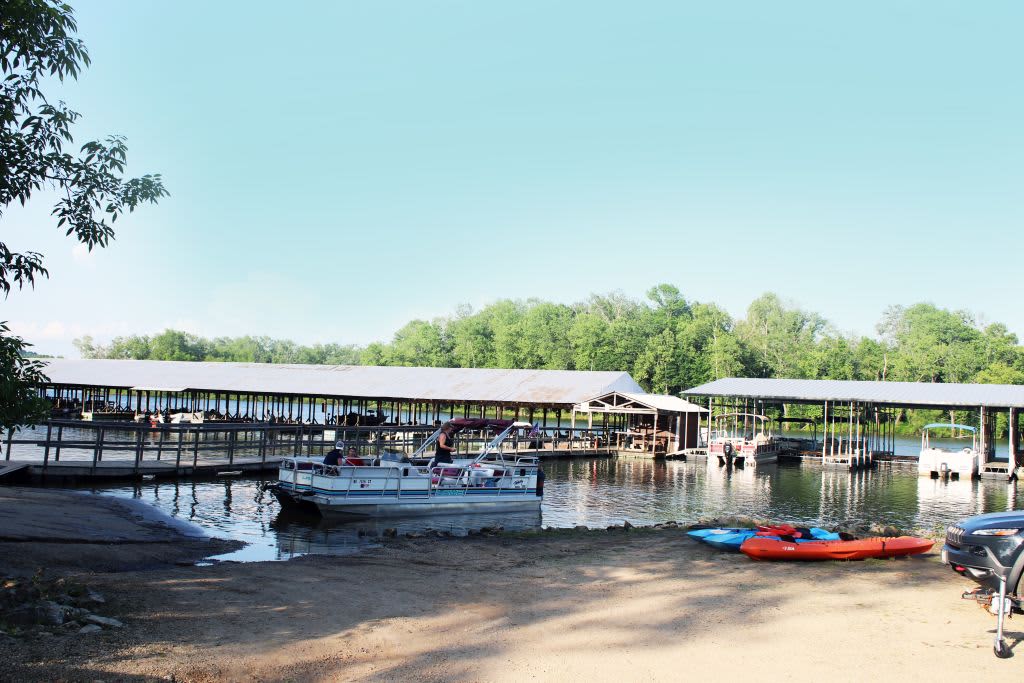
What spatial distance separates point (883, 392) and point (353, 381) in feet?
102

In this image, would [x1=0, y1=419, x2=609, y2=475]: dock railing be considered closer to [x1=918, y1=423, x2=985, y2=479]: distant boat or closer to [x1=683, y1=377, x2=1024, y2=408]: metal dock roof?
[x1=683, y1=377, x2=1024, y2=408]: metal dock roof

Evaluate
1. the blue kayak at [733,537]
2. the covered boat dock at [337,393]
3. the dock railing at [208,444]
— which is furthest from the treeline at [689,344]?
the blue kayak at [733,537]

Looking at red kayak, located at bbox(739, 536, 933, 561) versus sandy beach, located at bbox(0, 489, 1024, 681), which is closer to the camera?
sandy beach, located at bbox(0, 489, 1024, 681)

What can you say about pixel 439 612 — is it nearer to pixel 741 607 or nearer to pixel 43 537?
pixel 741 607

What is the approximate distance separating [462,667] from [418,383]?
40287 millimetres

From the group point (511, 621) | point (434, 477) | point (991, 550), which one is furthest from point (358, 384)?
point (991, 550)

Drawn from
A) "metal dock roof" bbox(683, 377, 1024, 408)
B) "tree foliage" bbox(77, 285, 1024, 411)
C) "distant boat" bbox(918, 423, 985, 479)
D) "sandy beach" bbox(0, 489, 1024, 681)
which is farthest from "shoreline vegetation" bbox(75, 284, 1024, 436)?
"sandy beach" bbox(0, 489, 1024, 681)

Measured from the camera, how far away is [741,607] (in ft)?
34.8

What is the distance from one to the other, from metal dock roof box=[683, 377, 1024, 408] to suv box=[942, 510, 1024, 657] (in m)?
35.3

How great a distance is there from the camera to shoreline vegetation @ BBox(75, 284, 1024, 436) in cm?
8088

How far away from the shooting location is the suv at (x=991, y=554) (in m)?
9.03

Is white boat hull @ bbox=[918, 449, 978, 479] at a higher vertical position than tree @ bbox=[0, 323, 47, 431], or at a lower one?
lower

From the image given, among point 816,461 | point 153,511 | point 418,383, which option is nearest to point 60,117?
point 153,511

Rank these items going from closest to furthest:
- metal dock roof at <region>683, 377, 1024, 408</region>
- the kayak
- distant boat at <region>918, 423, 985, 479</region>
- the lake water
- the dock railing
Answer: the kayak
the lake water
the dock railing
distant boat at <region>918, 423, 985, 479</region>
metal dock roof at <region>683, 377, 1024, 408</region>
